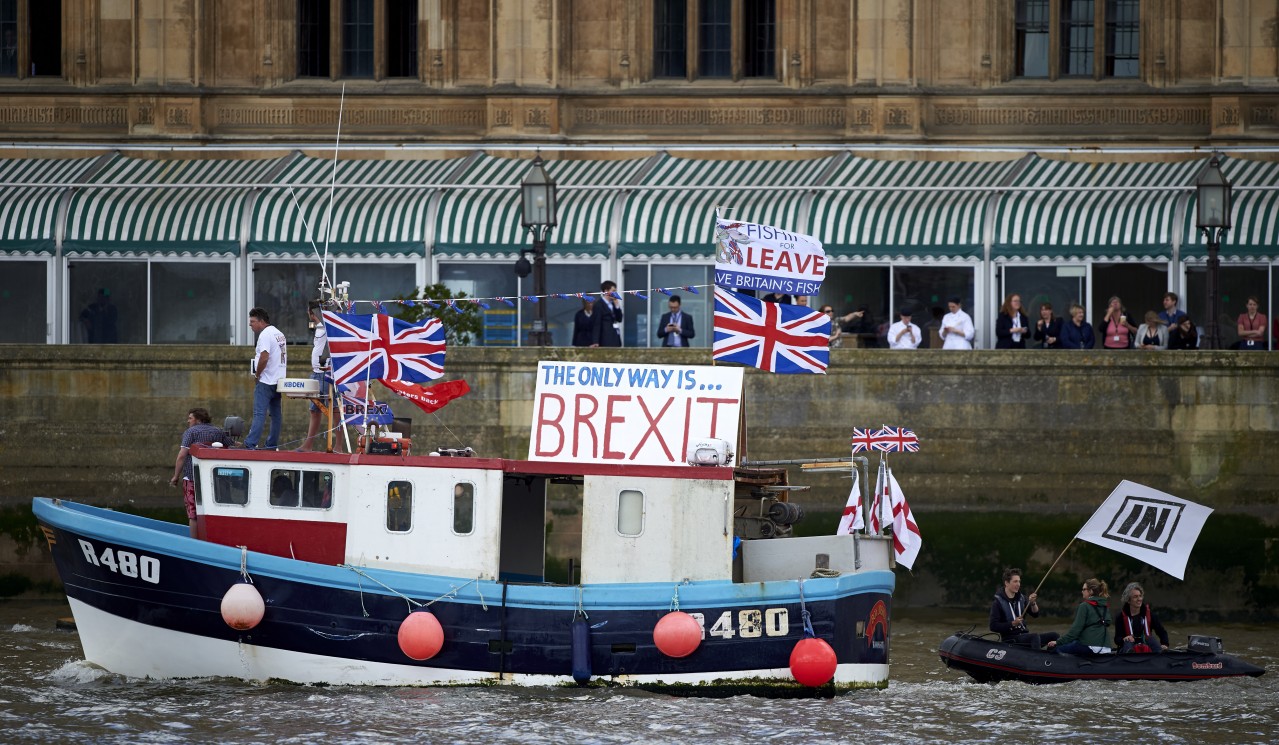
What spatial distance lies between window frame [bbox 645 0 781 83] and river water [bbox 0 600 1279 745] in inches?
658

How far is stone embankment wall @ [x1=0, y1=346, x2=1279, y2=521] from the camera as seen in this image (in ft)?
107

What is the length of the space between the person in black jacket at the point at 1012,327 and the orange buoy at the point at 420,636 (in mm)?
12766

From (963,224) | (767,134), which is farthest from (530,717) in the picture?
(767,134)

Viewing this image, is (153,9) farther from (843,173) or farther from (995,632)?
(995,632)

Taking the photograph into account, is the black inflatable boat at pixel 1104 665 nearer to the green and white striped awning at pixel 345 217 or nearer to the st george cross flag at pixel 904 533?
the st george cross flag at pixel 904 533

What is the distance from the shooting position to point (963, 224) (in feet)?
121

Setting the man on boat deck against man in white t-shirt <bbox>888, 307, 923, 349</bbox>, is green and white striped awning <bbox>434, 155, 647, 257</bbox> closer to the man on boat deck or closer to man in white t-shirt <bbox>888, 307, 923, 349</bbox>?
man in white t-shirt <bbox>888, 307, 923, 349</bbox>

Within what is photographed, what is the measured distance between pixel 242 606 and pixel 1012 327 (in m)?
14.3

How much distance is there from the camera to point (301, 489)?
84.0ft

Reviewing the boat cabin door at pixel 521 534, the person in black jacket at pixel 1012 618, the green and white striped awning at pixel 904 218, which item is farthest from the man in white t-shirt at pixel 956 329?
the boat cabin door at pixel 521 534

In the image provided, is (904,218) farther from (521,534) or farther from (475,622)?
(475,622)

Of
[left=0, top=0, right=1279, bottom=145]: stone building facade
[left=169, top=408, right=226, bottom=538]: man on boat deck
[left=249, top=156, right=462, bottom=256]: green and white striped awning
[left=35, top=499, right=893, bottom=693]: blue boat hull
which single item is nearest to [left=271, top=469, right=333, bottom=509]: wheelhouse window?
[left=35, top=499, right=893, bottom=693]: blue boat hull

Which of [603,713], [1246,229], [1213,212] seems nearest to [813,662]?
[603,713]

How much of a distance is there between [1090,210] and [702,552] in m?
14.6
